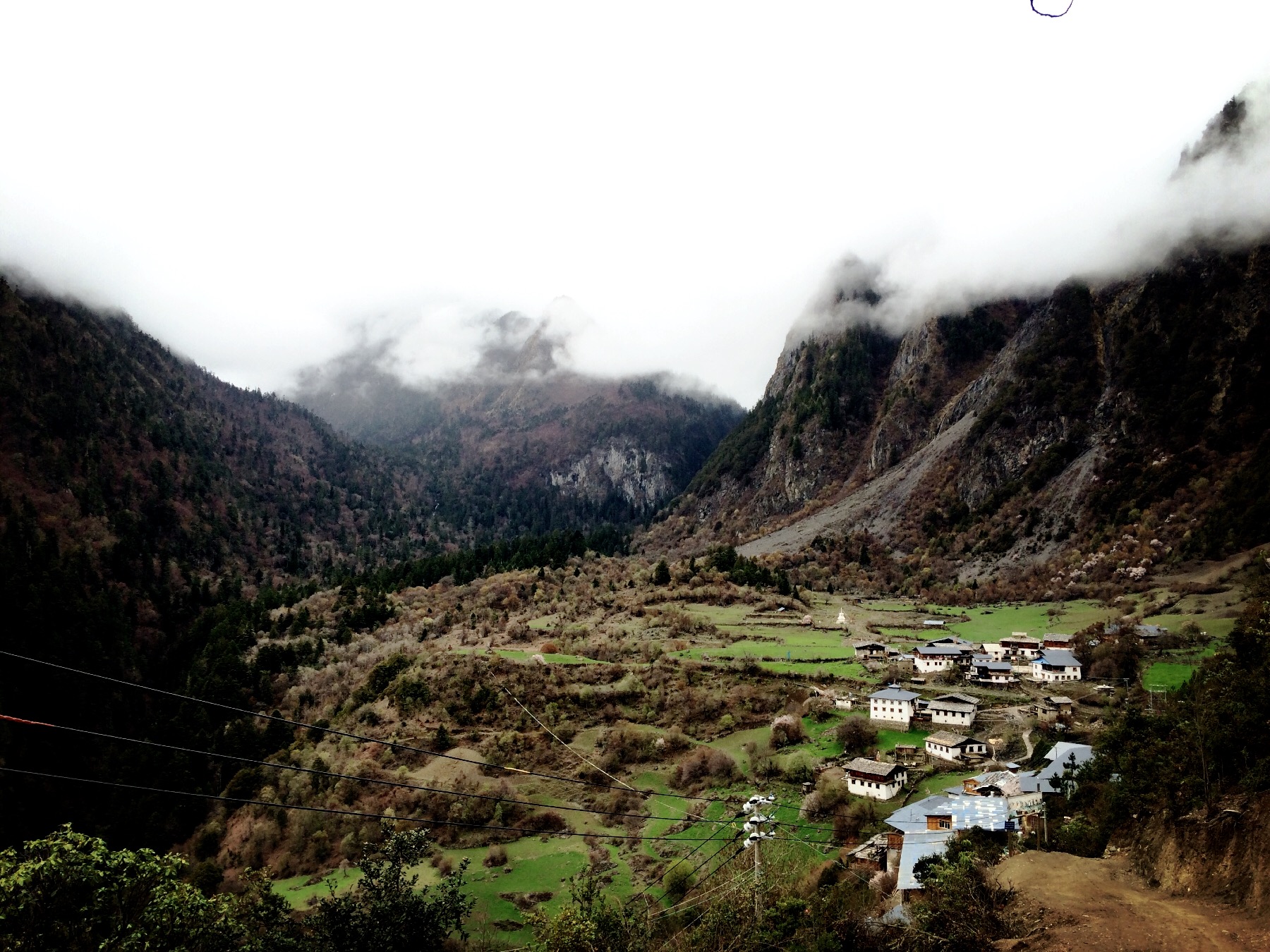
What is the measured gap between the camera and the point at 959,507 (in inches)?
4717

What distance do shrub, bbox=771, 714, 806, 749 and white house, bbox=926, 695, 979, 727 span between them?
318 inches

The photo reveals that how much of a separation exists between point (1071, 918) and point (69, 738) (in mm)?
78155

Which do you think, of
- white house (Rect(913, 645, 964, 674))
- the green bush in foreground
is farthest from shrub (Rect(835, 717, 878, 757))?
the green bush in foreground

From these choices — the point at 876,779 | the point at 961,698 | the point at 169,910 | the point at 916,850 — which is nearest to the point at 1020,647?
the point at 961,698

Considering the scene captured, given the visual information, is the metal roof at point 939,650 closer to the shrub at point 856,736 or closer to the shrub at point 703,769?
the shrub at point 856,736

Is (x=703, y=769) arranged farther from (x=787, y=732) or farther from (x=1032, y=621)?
(x=1032, y=621)

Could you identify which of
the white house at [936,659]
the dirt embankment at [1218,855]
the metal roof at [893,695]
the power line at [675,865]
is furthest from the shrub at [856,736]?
the dirt embankment at [1218,855]

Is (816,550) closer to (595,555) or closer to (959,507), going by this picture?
(959,507)

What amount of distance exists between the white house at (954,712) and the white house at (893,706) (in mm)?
1294

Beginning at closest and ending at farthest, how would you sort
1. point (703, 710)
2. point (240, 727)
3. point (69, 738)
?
point (703, 710), point (240, 727), point (69, 738)

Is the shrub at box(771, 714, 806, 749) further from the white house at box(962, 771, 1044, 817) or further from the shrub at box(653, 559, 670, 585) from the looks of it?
the shrub at box(653, 559, 670, 585)

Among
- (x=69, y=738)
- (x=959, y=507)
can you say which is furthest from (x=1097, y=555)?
(x=69, y=738)

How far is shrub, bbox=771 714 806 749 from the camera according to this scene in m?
42.5

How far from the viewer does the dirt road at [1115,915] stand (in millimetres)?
14555
